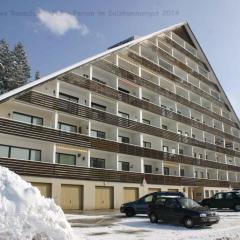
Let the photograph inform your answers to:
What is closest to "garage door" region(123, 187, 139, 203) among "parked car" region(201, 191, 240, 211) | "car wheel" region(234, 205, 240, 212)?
"parked car" region(201, 191, 240, 211)

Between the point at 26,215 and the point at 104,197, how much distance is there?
25.8m

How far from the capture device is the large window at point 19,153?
28.0m

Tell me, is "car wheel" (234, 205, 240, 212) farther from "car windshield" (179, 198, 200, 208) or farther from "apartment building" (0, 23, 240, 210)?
"car windshield" (179, 198, 200, 208)

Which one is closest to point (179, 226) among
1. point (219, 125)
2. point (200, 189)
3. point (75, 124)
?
point (75, 124)

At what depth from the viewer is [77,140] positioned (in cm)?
3234

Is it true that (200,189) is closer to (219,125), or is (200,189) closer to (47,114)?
(219,125)

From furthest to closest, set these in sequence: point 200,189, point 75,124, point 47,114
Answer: point 200,189
point 75,124
point 47,114

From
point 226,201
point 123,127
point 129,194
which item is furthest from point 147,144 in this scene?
point 226,201

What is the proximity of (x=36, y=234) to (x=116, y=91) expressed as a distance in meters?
29.8

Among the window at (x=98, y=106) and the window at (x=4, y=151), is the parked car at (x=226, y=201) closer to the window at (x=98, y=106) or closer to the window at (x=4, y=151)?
the window at (x=98, y=106)

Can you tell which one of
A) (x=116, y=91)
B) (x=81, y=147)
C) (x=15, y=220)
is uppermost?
(x=116, y=91)

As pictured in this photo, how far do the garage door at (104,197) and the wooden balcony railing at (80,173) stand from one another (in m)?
1.04

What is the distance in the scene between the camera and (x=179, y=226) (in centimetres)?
1839

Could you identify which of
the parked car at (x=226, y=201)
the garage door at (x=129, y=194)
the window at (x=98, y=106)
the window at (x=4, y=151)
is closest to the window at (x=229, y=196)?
the parked car at (x=226, y=201)
